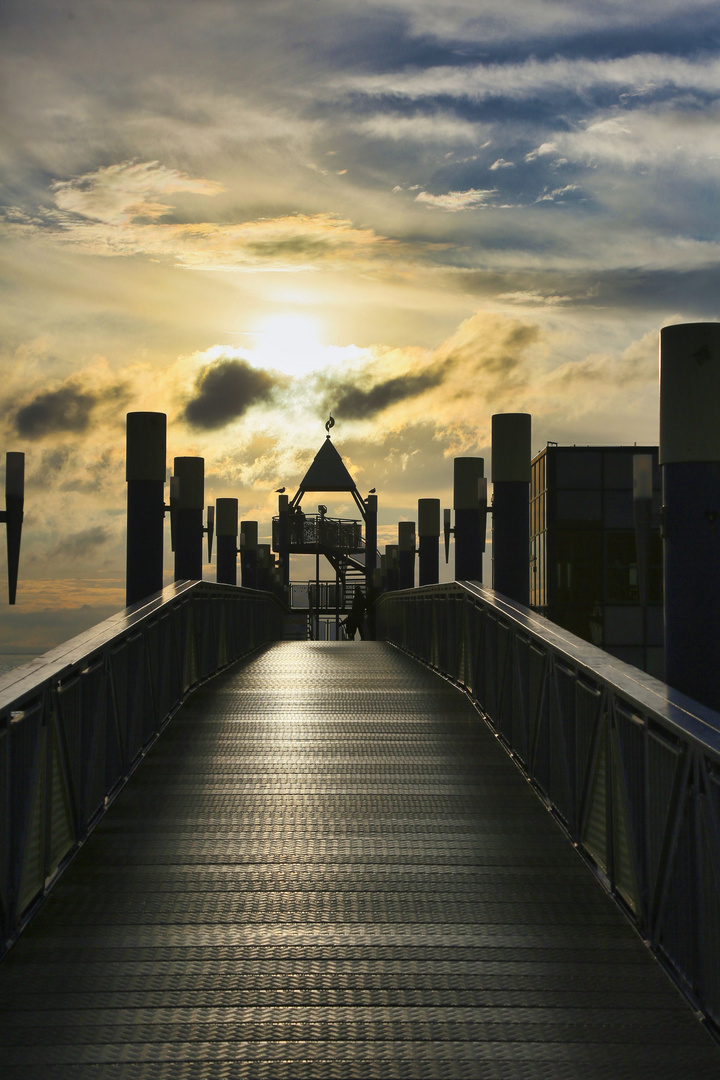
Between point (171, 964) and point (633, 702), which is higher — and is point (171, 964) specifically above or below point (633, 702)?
below

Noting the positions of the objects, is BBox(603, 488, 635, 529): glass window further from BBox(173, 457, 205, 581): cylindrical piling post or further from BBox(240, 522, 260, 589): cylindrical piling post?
BBox(173, 457, 205, 581): cylindrical piling post

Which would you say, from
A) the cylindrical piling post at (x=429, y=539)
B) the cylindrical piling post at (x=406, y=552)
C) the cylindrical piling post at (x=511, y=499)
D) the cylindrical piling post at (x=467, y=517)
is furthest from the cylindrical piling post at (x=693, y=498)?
the cylindrical piling post at (x=406, y=552)

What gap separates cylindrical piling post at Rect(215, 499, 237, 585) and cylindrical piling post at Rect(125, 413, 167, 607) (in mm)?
18381

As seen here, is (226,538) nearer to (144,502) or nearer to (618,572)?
(618,572)

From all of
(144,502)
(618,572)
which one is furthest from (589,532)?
(144,502)

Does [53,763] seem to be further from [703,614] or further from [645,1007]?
[703,614]

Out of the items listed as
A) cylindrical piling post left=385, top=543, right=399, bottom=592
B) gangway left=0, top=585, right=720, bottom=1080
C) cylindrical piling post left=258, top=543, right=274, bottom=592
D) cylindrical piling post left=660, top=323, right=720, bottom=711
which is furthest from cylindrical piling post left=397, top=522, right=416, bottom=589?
cylindrical piling post left=660, top=323, right=720, bottom=711

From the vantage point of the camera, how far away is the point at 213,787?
711cm

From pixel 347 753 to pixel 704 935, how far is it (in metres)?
4.21

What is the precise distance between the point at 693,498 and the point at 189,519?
12371 millimetres

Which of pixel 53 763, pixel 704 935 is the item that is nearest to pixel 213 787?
pixel 53 763

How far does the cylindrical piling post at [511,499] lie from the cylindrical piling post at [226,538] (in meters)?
18.2

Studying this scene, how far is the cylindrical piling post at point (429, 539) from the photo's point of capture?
2977cm

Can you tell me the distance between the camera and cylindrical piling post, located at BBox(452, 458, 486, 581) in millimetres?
16938
